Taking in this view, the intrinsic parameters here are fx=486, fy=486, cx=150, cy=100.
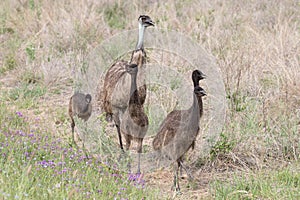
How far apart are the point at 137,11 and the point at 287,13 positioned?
3.36 meters

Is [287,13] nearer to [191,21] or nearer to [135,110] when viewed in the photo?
[191,21]

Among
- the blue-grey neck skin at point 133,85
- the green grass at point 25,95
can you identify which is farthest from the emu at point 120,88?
the green grass at point 25,95

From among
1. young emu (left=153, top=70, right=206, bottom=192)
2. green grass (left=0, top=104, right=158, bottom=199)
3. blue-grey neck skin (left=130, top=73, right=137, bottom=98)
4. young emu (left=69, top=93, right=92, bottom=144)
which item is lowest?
green grass (left=0, top=104, right=158, bottom=199)

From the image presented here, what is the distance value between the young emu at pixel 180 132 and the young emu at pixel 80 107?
1.61 m

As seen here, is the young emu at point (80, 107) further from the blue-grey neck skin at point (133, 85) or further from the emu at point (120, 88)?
the blue-grey neck skin at point (133, 85)

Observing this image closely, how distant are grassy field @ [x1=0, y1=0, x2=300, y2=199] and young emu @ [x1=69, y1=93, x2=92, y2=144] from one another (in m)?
0.30

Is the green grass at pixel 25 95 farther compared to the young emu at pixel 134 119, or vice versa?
the green grass at pixel 25 95

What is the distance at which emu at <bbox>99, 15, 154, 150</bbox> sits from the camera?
626 centimetres

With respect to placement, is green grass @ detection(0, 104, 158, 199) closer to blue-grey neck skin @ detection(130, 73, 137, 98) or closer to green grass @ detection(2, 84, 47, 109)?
blue-grey neck skin @ detection(130, 73, 137, 98)

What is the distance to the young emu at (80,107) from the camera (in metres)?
6.47

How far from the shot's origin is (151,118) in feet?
21.9

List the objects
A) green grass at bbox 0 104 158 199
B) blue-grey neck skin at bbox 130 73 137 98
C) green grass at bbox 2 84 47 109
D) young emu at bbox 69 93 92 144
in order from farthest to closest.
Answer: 1. green grass at bbox 2 84 47 109
2. young emu at bbox 69 93 92 144
3. blue-grey neck skin at bbox 130 73 137 98
4. green grass at bbox 0 104 158 199

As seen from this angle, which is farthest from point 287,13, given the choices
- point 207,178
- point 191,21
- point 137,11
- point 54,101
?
point 207,178

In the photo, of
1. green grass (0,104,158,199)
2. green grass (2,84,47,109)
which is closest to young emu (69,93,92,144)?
green grass (0,104,158,199)
